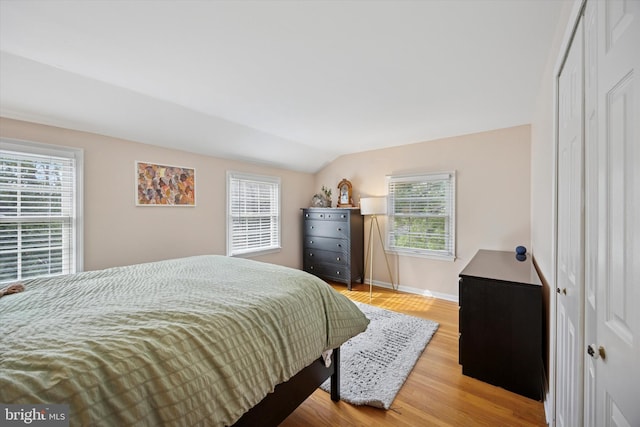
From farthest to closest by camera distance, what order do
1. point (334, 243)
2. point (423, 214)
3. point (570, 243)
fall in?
1. point (334, 243)
2. point (423, 214)
3. point (570, 243)

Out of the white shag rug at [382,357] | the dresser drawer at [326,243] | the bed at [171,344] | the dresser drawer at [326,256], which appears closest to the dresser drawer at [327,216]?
the dresser drawer at [326,243]

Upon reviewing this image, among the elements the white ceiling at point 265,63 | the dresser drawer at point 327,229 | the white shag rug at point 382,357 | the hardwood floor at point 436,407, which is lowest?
the hardwood floor at point 436,407

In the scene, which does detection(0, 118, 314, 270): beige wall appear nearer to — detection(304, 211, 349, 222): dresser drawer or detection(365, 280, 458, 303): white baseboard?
detection(304, 211, 349, 222): dresser drawer

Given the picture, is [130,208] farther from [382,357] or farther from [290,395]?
[382,357]

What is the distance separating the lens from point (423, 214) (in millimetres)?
3916

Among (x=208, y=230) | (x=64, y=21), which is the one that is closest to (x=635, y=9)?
(x=64, y=21)

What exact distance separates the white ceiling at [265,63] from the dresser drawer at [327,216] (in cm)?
165

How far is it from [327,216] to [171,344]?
11.8ft

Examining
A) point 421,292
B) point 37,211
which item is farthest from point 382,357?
point 37,211

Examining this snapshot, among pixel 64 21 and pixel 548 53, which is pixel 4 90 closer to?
pixel 64 21

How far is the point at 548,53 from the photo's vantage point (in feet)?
5.85

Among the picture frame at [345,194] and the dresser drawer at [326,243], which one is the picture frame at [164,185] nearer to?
the dresser drawer at [326,243]

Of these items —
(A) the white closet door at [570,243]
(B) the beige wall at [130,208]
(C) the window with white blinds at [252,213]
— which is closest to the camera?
(A) the white closet door at [570,243]

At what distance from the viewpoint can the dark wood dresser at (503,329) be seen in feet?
5.87
